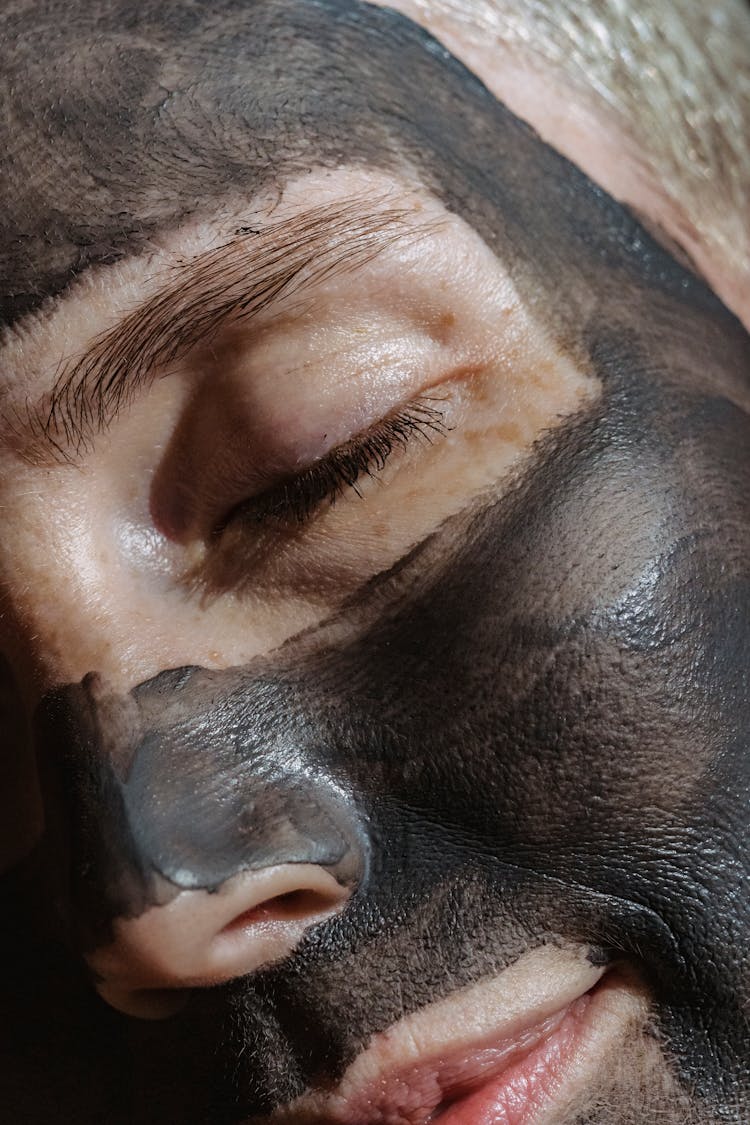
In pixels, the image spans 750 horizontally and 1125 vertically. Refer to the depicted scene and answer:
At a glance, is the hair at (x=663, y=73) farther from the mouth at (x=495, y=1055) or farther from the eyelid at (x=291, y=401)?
the mouth at (x=495, y=1055)

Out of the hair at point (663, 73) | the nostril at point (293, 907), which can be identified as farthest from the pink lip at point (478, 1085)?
the hair at point (663, 73)

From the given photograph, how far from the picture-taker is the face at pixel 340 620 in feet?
2.73

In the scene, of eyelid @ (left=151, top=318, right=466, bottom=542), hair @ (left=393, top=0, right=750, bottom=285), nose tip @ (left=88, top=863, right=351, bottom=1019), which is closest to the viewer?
nose tip @ (left=88, top=863, right=351, bottom=1019)

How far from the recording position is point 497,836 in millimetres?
856

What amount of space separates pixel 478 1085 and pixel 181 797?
276 mm

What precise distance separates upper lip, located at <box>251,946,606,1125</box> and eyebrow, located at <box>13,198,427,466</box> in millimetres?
465

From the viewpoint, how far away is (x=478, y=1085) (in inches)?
33.0

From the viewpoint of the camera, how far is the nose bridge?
31.6 inches

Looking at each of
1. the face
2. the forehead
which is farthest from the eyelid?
→ the forehead

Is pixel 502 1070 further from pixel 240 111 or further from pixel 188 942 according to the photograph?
pixel 240 111

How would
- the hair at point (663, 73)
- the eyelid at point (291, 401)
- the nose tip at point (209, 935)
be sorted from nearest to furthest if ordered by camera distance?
1. the nose tip at point (209, 935)
2. the eyelid at point (291, 401)
3. the hair at point (663, 73)

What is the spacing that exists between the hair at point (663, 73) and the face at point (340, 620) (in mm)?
208

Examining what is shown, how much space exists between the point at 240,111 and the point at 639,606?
0.46 metres

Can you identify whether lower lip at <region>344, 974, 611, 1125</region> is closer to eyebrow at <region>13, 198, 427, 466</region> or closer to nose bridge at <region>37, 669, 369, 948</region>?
nose bridge at <region>37, 669, 369, 948</region>
